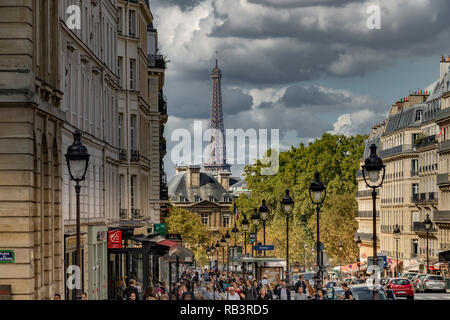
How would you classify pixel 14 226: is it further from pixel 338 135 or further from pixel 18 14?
pixel 338 135

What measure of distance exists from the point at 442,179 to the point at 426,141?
28.9ft

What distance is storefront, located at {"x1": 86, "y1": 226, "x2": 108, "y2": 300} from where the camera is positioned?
3838 centimetres

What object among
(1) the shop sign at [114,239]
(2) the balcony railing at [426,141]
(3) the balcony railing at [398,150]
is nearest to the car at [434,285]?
(1) the shop sign at [114,239]

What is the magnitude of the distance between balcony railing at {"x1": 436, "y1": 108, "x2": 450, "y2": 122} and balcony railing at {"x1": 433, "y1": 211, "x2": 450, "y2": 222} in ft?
24.7

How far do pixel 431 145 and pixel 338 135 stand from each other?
1121 inches

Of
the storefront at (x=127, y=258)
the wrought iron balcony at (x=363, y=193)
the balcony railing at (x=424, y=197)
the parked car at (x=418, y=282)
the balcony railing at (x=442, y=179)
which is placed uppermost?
the balcony railing at (x=442, y=179)

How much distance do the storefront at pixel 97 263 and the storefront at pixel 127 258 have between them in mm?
379

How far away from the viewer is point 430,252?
99.5 meters

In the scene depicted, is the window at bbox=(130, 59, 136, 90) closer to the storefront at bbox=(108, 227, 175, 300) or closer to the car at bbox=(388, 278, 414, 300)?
the storefront at bbox=(108, 227, 175, 300)

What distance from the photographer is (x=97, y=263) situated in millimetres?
40438

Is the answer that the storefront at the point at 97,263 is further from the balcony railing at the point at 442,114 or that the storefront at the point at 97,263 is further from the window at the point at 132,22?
the balcony railing at the point at 442,114

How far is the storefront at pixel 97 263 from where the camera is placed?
3838 cm

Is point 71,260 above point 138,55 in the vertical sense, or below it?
below
